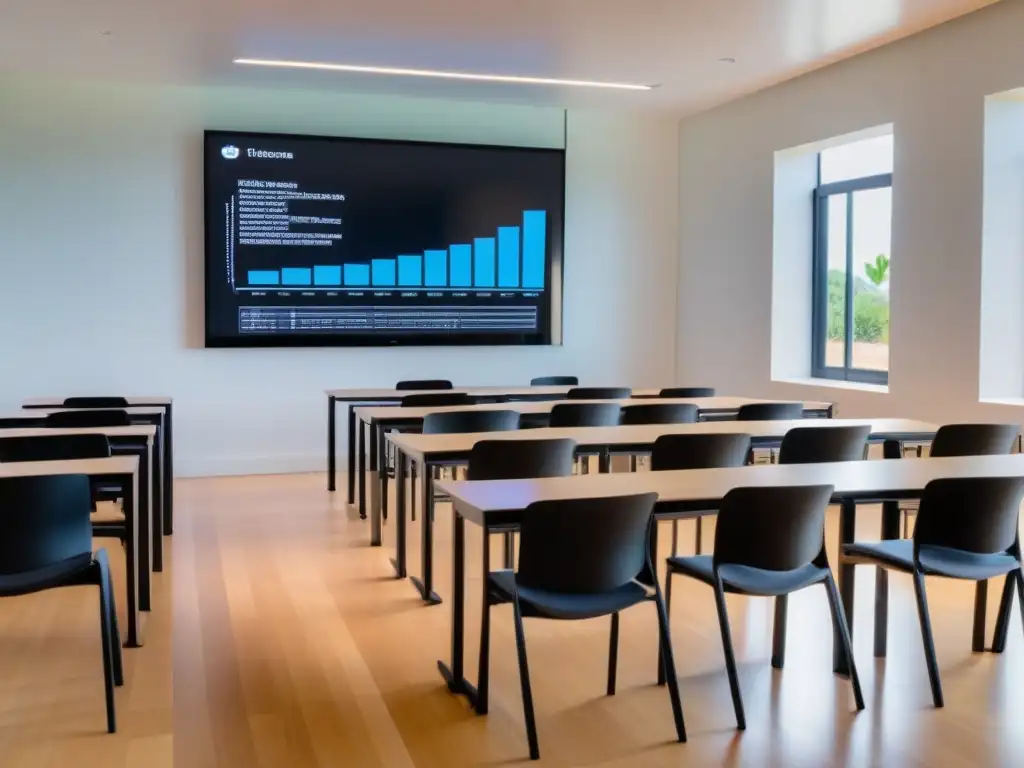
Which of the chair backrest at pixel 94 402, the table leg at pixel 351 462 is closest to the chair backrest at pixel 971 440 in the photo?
the table leg at pixel 351 462

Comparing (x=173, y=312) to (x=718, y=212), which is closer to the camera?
(x=173, y=312)

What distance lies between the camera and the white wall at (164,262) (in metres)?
7.99

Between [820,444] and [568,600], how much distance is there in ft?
6.75

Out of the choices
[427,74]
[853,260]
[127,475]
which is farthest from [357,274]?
[127,475]

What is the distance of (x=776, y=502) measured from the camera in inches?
124

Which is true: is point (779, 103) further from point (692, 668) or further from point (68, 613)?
point (68, 613)

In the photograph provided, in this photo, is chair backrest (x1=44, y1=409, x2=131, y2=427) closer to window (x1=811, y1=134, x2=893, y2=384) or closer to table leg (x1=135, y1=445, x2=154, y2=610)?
table leg (x1=135, y1=445, x2=154, y2=610)

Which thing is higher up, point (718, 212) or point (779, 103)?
point (779, 103)

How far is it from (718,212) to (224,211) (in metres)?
4.23

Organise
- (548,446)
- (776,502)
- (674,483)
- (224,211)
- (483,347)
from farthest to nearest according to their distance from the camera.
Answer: (483,347), (224,211), (548,446), (674,483), (776,502)

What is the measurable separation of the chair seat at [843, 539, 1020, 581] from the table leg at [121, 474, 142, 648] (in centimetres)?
252

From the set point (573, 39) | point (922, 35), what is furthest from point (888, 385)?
point (573, 39)

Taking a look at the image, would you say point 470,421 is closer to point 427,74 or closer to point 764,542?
point 764,542

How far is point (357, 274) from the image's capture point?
869 centimetres
